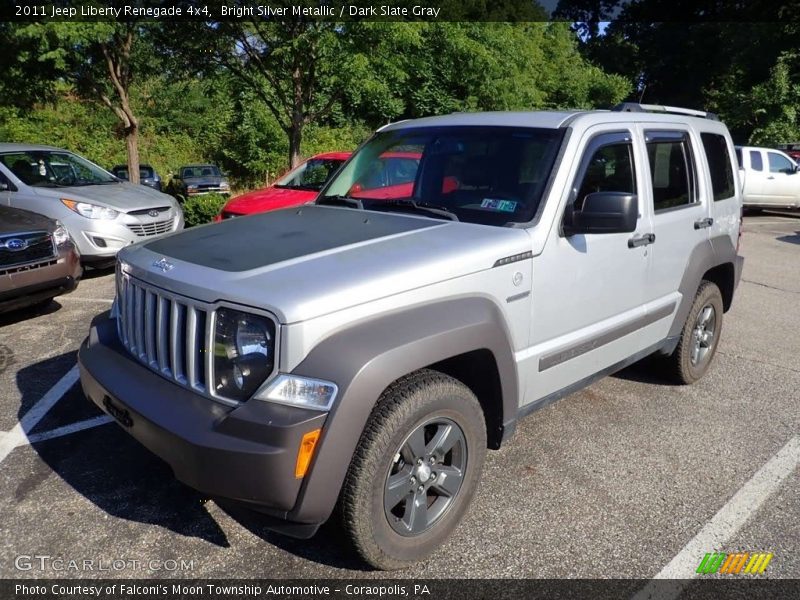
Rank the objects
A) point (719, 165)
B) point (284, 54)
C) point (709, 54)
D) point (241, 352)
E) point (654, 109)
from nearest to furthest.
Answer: point (241, 352)
point (654, 109)
point (719, 165)
point (284, 54)
point (709, 54)

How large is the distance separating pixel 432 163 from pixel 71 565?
2682mm

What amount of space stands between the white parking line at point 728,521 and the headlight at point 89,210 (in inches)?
275

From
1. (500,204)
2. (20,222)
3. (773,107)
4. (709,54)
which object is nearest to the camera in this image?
(500,204)

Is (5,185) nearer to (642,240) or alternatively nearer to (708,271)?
(642,240)

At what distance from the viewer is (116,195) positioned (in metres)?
7.88

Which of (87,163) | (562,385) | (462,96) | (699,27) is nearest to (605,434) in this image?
(562,385)

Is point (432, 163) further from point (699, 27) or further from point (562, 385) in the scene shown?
point (699, 27)

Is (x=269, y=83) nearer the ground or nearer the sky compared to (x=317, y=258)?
nearer the sky

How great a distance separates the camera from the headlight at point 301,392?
2.12m

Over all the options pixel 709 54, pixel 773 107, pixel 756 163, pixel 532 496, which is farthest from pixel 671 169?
pixel 709 54

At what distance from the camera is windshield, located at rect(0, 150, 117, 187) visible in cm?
779

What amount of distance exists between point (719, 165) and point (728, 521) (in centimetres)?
262

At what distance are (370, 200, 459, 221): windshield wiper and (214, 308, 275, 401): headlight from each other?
4.11 ft

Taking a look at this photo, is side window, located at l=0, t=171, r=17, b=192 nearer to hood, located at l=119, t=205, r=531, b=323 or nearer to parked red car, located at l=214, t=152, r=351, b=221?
parked red car, located at l=214, t=152, r=351, b=221
